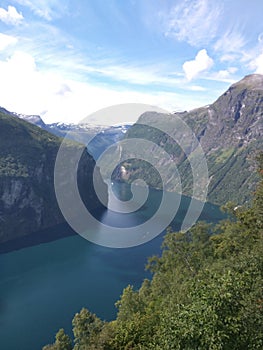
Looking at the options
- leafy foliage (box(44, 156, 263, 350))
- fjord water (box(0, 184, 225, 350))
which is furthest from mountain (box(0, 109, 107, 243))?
leafy foliage (box(44, 156, 263, 350))

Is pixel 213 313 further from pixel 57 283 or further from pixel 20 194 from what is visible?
pixel 20 194

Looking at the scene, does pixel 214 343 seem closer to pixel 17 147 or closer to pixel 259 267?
pixel 259 267

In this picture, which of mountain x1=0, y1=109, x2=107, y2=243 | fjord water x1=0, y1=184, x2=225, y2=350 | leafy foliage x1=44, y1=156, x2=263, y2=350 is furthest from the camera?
mountain x1=0, y1=109, x2=107, y2=243

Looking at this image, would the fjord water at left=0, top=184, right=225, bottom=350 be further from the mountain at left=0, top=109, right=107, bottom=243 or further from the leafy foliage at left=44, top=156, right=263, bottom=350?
the leafy foliage at left=44, top=156, right=263, bottom=350

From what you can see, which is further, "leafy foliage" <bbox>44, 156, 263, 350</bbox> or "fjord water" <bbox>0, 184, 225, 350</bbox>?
"fjord water" <bbox>0, 184, 225, 350</bbox>

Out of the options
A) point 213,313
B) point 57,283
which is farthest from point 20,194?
point 213,313

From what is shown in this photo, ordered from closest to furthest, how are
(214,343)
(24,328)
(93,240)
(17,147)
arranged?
(214,343), (24,328), (93,240), (17,147)

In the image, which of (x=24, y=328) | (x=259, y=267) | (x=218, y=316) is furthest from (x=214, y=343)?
(x=24, y=328)

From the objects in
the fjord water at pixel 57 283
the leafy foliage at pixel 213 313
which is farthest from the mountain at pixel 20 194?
the leafy foliage at pixel 213 313
